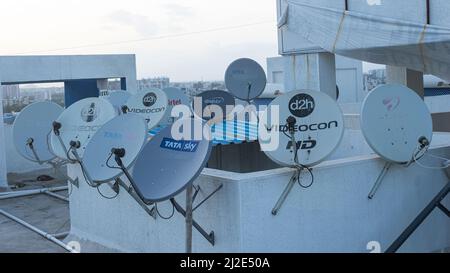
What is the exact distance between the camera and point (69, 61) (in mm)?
17938

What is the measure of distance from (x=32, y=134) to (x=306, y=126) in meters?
5.09

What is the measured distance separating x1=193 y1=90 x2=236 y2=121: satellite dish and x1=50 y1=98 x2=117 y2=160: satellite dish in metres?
1.99

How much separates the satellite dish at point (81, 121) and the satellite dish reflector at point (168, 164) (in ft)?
7.37

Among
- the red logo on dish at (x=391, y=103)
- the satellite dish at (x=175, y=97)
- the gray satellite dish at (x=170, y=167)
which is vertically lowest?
the gray satellite dish at (x=170, y=167)

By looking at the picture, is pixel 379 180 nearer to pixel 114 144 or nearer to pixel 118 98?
pixel 114 144

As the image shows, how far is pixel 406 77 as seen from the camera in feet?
34.1

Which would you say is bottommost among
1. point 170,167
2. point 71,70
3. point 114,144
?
point 170,167

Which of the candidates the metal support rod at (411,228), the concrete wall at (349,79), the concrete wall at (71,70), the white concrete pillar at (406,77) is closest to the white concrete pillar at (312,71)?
the white concrete pillar at (406,77)

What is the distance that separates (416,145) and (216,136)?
8.29 ft

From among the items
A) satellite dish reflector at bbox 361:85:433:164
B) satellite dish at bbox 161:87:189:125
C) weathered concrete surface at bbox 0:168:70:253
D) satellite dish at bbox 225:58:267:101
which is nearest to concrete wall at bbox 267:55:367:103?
satellite dish at bbox 161:87:189:125

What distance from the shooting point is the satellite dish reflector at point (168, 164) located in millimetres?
4941

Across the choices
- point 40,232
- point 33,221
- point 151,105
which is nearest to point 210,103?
point 151,105

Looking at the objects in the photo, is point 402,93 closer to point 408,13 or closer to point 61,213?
point 408,13

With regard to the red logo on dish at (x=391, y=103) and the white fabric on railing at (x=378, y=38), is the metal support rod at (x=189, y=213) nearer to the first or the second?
the red logo on dish at (x=391, y=103)
